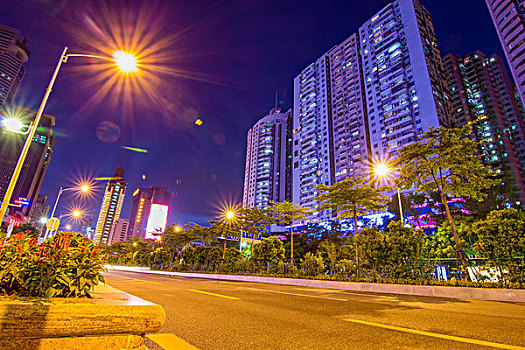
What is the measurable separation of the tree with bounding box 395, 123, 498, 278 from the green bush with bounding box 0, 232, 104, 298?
1671 cm

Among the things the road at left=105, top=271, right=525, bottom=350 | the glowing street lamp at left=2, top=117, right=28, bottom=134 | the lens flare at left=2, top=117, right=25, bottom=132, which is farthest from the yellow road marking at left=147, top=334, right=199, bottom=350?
the lens flare at left=2, top=117, right=25, bottom=132

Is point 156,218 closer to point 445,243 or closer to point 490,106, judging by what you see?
point 445,243

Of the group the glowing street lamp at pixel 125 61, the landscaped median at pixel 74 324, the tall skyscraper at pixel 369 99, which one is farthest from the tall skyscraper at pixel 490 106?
the landscaped median at pixel 74 324

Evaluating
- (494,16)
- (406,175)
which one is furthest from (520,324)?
(494,16)

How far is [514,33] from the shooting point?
7606cm

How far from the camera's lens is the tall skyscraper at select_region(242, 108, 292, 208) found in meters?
131

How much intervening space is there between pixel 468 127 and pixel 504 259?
7775mm

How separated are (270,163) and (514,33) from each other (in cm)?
10017

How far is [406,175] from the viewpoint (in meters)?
16.9

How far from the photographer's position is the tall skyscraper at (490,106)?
4011 inches

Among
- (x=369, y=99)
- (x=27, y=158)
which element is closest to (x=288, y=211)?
(x=369, y=99)

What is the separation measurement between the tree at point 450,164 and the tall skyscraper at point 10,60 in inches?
8527

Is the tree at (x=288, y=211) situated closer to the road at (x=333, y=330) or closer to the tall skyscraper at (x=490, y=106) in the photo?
the road at (x=333, y=330)

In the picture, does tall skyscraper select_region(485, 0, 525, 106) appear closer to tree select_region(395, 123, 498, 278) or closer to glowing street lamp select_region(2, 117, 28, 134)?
tree select_region(395, 123, 498, 278)
